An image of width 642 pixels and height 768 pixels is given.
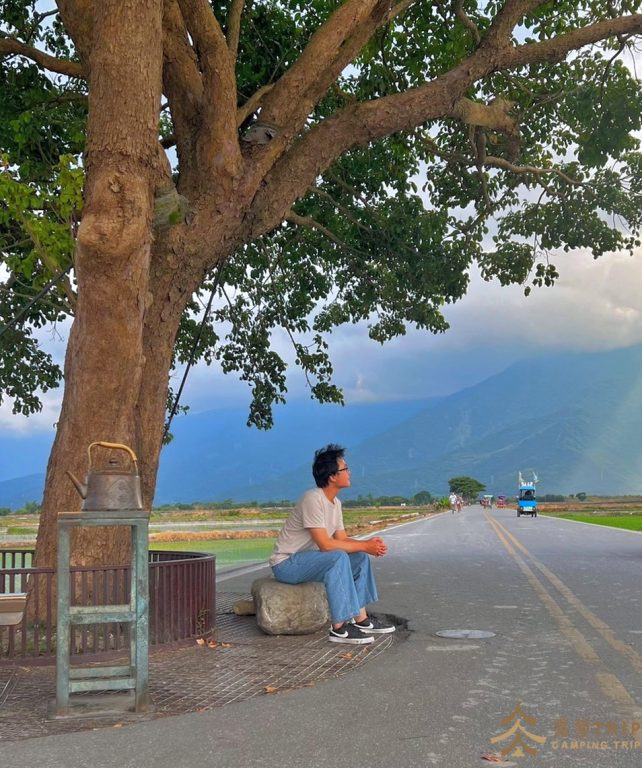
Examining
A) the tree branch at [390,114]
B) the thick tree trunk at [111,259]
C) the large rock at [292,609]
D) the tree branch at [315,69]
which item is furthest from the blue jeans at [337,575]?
the tree branch at [315,69]

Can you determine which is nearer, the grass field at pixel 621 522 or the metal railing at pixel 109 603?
the metal railing at pixel 109 603

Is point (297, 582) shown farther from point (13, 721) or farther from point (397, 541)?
point (397, 541)

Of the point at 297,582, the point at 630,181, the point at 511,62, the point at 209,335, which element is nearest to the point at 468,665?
the point at 297,582

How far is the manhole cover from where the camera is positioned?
8.07m

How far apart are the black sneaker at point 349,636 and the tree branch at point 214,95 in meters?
4.53

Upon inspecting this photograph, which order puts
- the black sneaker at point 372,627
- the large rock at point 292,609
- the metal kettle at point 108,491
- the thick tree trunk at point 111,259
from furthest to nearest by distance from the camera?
1. the large rock at point 292,609
2. the black sneaker at point 372,627
3. the thick tree trunk at point 111,259
4. the metal kettle at point 108,491

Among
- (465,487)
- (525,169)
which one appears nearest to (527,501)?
Answer: (525,169)

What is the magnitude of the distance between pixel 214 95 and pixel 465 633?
19.2ft

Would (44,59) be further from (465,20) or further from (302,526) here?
(302,526)

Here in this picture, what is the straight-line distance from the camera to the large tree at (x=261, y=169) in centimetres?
781

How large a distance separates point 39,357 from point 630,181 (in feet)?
39.6

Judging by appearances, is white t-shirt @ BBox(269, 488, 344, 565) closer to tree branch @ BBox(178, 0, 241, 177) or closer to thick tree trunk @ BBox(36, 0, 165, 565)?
thick tree trunk @ BBox(36, 0, 165, 565)

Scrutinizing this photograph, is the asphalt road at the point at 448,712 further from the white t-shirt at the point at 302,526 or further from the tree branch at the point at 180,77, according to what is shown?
the tree branch at the point at 180,77

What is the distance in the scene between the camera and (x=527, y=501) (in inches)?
2574
